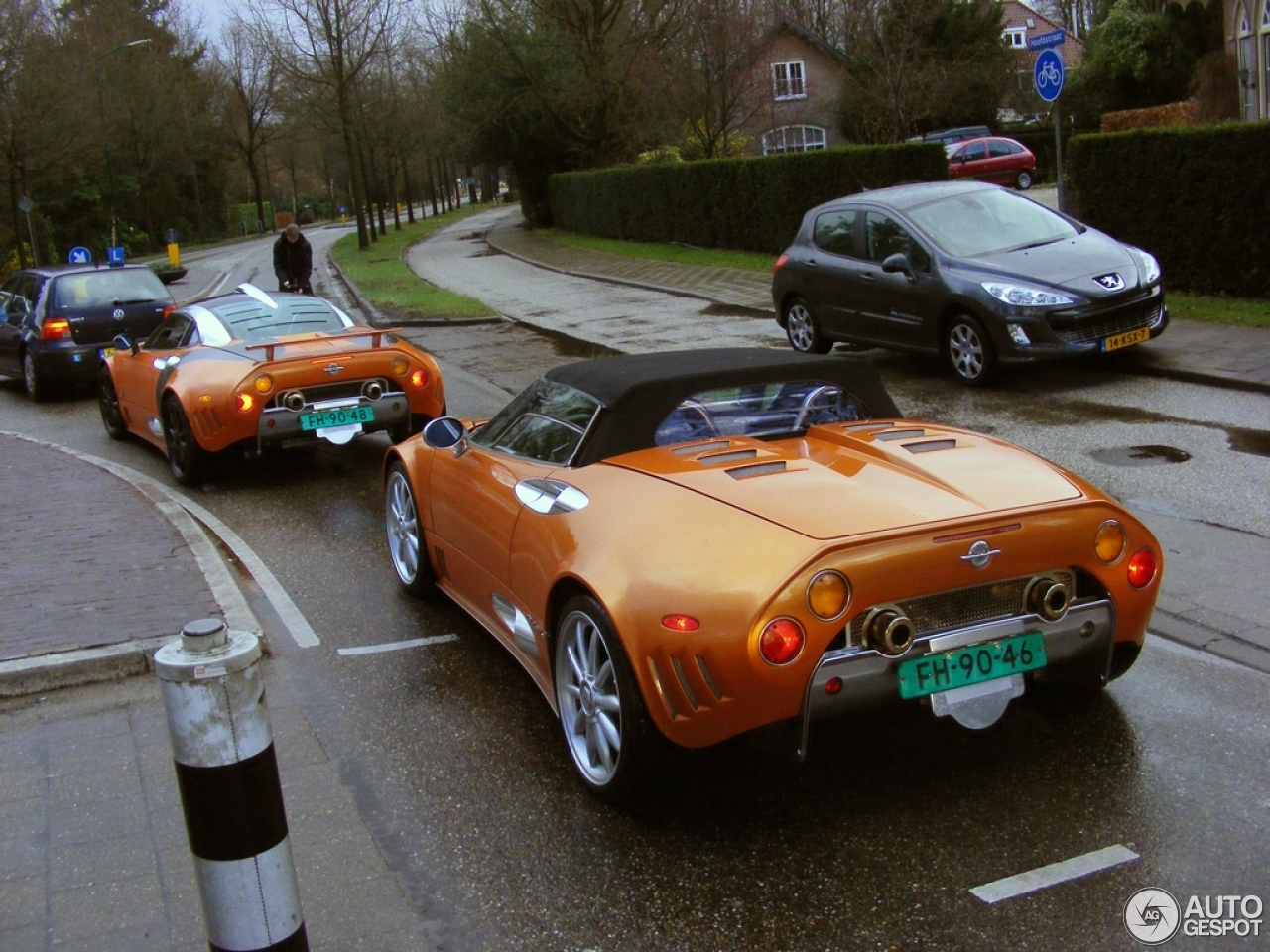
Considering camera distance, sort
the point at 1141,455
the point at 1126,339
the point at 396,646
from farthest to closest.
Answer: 1. the point at 1126,339
2. the point at 1141,455
3. the point at 396,646

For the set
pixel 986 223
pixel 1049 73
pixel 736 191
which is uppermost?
pixel 1049 73

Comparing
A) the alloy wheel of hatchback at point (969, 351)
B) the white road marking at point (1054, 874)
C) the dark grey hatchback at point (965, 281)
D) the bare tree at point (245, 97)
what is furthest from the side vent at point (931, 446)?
the bare tree at point (245, 97)

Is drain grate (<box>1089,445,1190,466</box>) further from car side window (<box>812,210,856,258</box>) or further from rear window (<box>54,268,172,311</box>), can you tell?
rear window (<box>54,268,172,311</box>)

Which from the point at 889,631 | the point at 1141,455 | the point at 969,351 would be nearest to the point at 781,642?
the point at 889,631

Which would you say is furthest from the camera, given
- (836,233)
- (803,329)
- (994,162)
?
(994,162)

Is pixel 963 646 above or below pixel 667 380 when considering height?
below

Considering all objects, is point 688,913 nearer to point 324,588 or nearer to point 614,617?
point 614,617

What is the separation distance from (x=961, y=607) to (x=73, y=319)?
1389 centimetres

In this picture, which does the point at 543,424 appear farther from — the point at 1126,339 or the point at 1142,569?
the point at 1126,339

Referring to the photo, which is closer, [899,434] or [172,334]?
[899,434]

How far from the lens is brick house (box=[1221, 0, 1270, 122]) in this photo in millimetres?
30625

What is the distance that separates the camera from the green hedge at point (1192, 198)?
1375cm

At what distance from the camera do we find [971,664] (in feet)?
12.5

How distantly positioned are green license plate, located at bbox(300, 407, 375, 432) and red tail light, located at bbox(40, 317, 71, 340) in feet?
24.8
